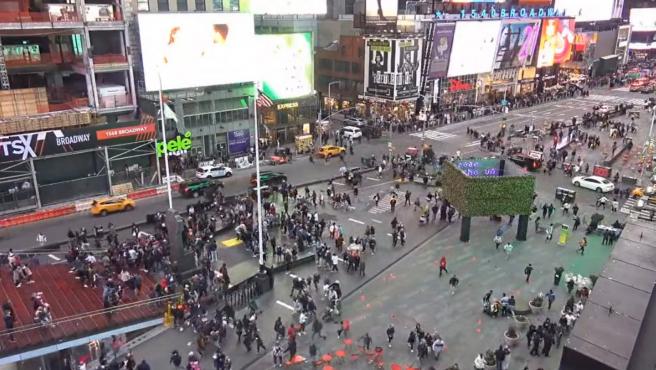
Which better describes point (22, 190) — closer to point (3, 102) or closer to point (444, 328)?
point (3, 102)

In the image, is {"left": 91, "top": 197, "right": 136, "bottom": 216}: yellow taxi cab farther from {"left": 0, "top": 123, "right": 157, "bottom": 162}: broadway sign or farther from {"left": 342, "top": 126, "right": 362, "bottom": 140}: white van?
{"left": 342, "top": 126, "right": 362, "bottom": 140}: white van

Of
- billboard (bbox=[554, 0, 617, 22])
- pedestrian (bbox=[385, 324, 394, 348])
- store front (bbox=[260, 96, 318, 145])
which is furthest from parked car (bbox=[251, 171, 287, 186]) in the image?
billboard (bbox=[554, 0, 617, 22])

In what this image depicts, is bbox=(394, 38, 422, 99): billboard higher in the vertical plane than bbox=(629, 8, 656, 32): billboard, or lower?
lower

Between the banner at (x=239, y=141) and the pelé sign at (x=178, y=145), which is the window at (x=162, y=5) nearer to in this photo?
the pelé sign at (x=178, y=145)

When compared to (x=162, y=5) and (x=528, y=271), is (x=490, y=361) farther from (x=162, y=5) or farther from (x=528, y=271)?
(x=162, y=5)

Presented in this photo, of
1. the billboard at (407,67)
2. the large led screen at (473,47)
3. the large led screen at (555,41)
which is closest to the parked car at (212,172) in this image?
the billboard at (407,67)
